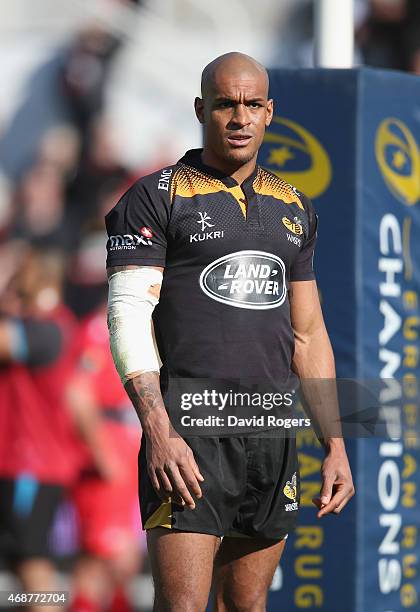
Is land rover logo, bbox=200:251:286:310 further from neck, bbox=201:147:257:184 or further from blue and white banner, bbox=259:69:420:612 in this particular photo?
blue and white banner, bbox=259:69:420:612

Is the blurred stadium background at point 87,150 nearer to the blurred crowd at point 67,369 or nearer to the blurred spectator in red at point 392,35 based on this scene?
the blurred crowd at point 67,369

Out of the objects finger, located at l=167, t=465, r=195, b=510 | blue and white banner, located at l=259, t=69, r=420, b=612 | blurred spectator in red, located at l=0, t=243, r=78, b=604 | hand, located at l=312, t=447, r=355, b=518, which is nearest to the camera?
finger, located at l=167, t=465, r=195, b=510

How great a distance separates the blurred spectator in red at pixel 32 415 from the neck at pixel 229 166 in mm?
3090

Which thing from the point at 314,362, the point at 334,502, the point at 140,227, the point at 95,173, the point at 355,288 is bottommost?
the point at 334,502

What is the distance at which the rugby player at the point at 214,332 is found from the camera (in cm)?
346

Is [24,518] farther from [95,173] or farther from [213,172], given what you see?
[213,172]

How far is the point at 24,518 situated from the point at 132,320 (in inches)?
136

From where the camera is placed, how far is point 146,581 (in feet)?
22.4

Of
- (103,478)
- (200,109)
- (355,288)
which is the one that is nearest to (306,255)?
(200,109)

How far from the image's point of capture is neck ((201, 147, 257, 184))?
370cm

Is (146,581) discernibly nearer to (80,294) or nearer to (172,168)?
(80,294)

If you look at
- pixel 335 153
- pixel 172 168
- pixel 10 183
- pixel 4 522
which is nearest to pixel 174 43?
pixel 10 183

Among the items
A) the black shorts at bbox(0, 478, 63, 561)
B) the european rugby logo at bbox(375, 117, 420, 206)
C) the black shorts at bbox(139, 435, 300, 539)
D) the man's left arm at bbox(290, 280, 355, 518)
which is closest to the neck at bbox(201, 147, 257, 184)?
the man's left arm at bbox(290, 280, 355, 518)

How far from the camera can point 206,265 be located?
140 inches
